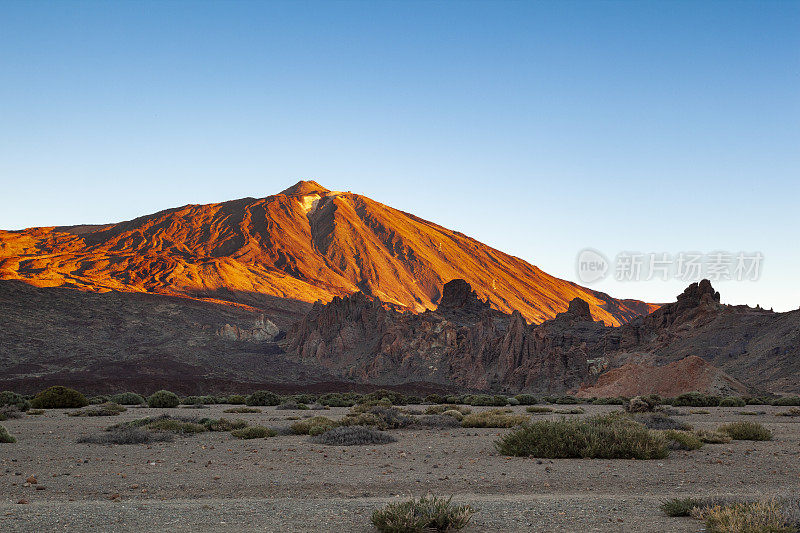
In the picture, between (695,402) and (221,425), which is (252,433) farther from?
(695,402)

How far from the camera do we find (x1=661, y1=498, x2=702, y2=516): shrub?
762 centimetres

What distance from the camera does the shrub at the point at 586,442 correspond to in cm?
1307

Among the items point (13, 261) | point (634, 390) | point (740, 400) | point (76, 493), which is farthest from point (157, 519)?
point (13, 261)

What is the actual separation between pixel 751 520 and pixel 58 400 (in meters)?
31.3

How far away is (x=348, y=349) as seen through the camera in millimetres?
103500

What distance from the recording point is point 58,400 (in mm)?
30031

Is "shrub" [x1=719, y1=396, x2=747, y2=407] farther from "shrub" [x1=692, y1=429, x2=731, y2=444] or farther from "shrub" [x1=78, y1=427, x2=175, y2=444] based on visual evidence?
"shrub" [x1=78, y1=427, x2=175, y2=444]

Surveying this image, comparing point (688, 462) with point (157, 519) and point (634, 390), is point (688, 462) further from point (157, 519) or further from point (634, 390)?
point (634, 390)

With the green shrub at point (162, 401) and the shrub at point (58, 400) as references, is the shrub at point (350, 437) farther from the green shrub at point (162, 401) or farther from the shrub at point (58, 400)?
the shrub at point (58, 400)

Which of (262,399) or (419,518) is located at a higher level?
(419,518)

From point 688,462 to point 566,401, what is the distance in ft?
94.4

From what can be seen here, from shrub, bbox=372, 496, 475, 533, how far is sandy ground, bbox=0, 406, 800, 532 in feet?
1.26

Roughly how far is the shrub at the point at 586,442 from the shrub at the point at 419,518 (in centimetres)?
666

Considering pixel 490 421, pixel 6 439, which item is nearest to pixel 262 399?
pixel 490 421
